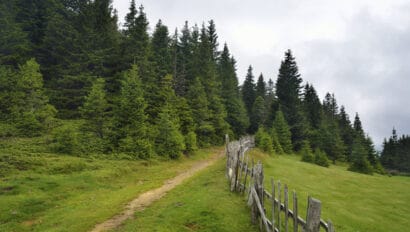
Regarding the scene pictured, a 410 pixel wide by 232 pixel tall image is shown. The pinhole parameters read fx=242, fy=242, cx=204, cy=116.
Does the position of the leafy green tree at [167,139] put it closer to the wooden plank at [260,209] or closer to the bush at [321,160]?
the wooden plank at [260,209]

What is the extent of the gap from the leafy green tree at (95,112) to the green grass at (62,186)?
164 inches

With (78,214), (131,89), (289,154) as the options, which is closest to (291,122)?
(289,154)

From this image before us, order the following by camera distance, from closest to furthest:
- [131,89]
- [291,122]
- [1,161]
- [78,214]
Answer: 1. [78,214]
2. [1,161]
3. [131,89]
4. [291,122]

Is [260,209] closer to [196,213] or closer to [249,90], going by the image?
[196,213]

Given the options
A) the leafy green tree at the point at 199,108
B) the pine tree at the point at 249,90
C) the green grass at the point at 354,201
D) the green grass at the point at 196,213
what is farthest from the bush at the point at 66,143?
the pine tree at the point at 249,90

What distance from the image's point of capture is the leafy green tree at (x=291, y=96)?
162ft

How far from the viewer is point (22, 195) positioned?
40.7ft

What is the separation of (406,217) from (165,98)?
25.2 meters

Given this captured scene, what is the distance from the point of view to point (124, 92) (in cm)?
2400

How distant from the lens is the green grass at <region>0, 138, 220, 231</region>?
10586 millimetres

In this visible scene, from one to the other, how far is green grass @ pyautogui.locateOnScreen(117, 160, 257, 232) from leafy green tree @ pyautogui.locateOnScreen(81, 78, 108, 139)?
1351 centimetres

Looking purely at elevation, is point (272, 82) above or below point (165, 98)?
above

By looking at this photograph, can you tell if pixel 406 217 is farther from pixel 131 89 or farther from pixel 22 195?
pixel 131 89

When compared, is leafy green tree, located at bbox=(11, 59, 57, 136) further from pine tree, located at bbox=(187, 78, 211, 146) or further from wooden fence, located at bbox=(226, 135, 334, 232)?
wooden fence, located at bbox=(226, 135, 334, 232)
